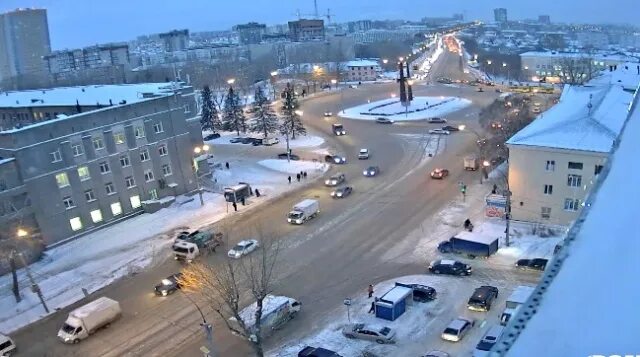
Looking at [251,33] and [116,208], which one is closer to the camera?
[116,208]

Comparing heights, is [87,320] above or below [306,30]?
below

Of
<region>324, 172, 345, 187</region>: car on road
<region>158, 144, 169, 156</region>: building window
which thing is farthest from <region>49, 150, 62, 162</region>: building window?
<region>324, 172, 345, 187</region>: car on road

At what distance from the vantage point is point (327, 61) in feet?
381

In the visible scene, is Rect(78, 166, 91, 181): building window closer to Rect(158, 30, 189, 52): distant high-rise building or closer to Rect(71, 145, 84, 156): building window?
Rect(71, 145, 84, 156): building window

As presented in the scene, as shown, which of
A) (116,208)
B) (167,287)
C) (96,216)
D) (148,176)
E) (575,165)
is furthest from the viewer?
(148,176)

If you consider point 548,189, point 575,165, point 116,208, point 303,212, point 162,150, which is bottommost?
point 303,212

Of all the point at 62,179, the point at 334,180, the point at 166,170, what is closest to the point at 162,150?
the point at 166,170

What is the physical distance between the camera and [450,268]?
2139 centimetres

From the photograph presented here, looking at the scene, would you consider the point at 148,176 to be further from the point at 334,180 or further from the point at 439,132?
the point at 439,132

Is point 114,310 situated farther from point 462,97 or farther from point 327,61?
point 327,61

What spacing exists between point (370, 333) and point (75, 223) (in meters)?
18.1

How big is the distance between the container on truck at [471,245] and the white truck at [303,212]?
757 cm

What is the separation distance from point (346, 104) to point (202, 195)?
36093mm

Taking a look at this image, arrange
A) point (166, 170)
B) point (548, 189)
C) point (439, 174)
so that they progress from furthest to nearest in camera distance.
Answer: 1. point (439, 174)
2. point (166, 170)
3. point (548, 189)
